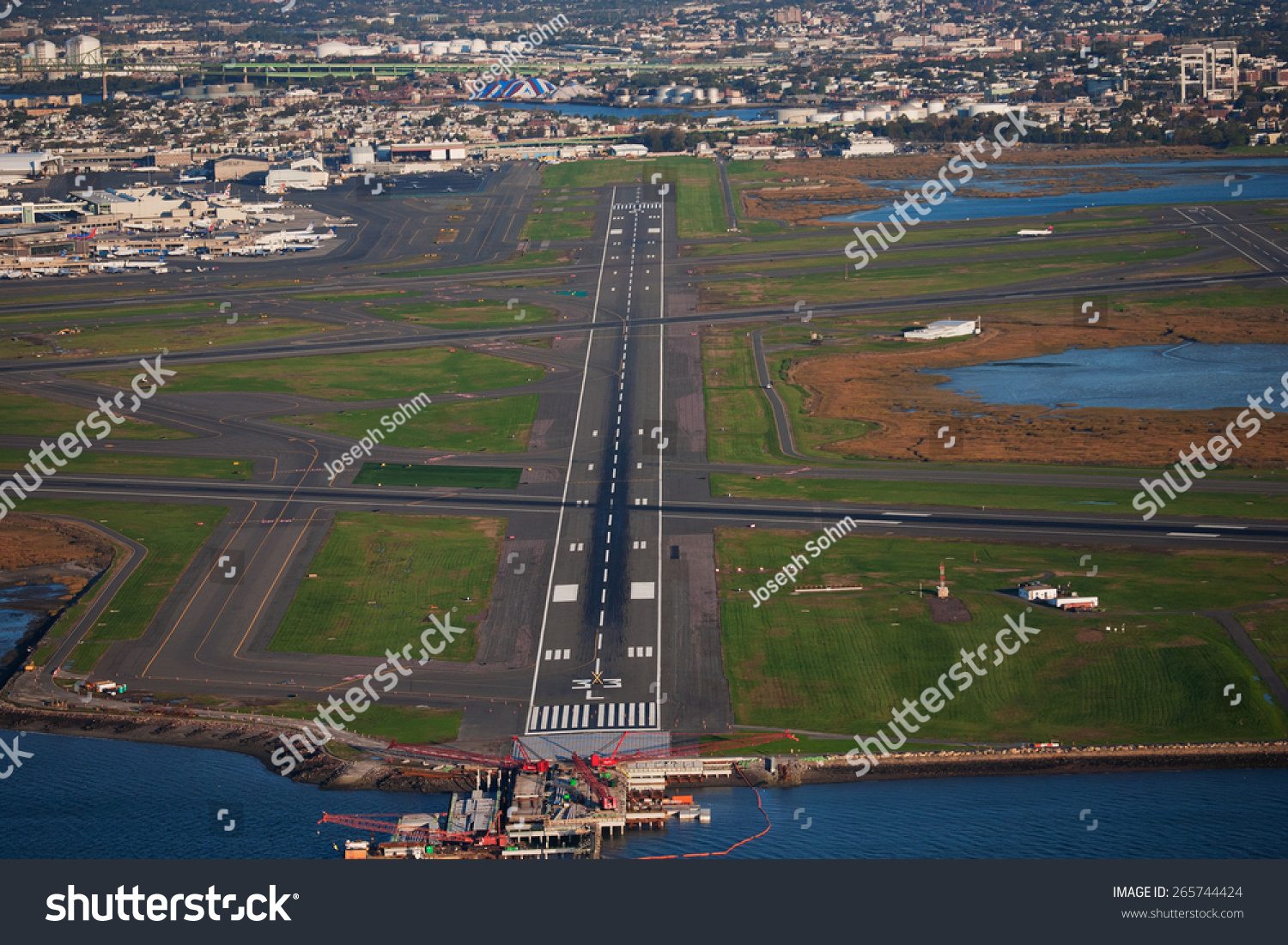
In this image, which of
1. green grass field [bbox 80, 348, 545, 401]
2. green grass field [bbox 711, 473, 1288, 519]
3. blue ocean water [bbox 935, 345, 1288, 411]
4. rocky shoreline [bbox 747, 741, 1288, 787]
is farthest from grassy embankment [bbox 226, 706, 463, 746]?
blue ocean water [bbox 935, 345, 1288, 411]

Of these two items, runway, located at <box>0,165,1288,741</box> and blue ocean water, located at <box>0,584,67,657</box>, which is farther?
blue ocean water, located at <box>0,584,67,657</box>

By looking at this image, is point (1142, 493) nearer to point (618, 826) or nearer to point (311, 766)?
point (618, 826)

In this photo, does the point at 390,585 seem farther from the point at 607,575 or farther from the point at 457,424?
the point at 457,424

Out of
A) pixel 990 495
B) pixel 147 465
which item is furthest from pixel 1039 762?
pixel 147 465

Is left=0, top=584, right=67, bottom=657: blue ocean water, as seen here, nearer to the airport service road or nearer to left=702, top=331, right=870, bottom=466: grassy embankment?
the airport service road

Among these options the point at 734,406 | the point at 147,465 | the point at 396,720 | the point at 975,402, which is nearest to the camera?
the point at 396,720

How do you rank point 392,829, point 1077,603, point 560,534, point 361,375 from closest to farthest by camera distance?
point 392,829, point 1077,603, point 560,534, point 361,375

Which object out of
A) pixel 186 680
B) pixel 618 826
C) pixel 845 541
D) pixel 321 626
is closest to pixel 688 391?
pixel 845 541
